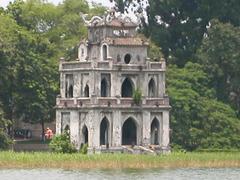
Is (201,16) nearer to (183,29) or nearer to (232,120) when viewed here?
(183,29)

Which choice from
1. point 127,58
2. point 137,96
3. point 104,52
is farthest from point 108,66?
point 137,96

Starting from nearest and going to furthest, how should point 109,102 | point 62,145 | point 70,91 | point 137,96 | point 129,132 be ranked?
point 62,145 < point 109,102 < point 137,96 < point 129,132 < point 70,91

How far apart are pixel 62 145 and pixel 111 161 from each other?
930cm

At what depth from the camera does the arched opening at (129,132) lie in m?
92.8

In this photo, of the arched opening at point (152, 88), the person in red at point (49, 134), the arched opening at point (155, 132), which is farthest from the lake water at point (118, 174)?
the person in red at point (49, 134)

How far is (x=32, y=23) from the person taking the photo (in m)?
113

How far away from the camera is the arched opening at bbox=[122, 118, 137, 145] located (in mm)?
92750

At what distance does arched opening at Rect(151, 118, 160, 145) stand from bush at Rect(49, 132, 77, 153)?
481cm

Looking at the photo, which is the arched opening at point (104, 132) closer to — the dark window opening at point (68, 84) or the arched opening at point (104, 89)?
the arched opening at point (104, 89)

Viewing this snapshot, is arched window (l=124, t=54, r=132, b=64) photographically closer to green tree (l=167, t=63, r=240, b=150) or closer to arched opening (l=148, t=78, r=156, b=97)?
arched opening (l=148, t=78, r=156, b=97)

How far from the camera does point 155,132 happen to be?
93.5 metres

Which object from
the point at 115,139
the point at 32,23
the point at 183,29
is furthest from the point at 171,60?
the point at 115,139

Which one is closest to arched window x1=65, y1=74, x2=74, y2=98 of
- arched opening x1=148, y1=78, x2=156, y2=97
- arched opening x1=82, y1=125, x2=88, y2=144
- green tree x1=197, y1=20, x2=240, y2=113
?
arched opening x1=82, y1=125, x2=88, y2=144

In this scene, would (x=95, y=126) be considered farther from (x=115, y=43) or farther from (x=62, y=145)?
(x=115, y=43)
